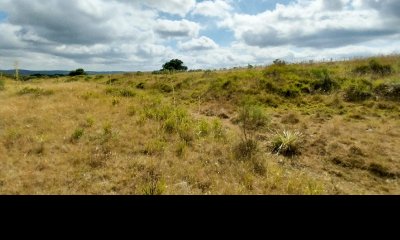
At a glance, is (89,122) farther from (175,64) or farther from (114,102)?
(175,64)

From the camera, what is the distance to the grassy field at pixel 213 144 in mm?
6274

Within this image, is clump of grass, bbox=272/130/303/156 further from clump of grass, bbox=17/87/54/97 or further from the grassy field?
clump of grass, bbox=17/87/54/97

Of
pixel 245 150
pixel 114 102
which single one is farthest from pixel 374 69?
pixel 114 102

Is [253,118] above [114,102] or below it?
below

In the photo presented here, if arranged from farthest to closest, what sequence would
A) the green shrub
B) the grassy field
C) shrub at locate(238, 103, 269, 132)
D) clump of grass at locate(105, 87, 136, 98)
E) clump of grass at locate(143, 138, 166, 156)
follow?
the green shrub < clump of grass at locate(105, 87, 136, 98) < shrub at locate(238, 103, 269, 132) < clump of grass at locate(143, 138, 166, 156) < the grassy field

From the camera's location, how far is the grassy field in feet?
20.6

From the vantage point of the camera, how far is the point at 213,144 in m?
8.57

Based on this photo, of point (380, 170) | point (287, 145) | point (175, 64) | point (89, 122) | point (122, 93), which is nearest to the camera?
point (380, 170)

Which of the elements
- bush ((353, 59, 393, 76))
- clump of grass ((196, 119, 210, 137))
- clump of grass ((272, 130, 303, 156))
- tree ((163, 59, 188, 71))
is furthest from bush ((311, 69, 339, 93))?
tree ((163, 59, 188, 71))

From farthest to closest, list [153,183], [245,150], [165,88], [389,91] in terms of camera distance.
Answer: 1. [165,88]
2. [389,91]
3. [245,150]
4. [153,183]

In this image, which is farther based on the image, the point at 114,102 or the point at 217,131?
the point at 114,102
